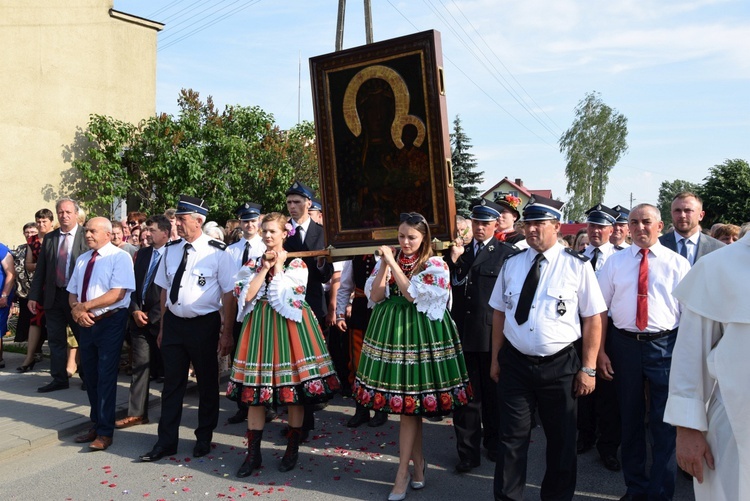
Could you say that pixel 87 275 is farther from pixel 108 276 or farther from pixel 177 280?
pixel 177 280

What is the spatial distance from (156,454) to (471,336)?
2.93 m

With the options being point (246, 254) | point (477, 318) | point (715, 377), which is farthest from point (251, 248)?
point (715, 377)

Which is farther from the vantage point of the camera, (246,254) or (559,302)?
(246,254)

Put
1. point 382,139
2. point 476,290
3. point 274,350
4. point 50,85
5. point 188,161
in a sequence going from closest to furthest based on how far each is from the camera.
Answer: point 382,139 → point 274,350 → point 476,290 → point 188,161 → point 50,85

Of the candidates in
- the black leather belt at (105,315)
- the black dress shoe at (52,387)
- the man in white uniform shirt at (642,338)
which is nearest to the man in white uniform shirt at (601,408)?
the man in white uniform shirt at (642,338)

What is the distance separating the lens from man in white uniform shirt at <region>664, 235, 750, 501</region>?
7.95ft

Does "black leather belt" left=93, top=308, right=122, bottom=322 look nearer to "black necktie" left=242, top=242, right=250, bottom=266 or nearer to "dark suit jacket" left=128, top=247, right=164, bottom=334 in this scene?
"dark suit jacket" left=128, top=247, right=164, bottom=334

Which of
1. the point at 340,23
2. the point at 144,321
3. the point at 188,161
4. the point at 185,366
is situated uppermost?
the point at 340,23

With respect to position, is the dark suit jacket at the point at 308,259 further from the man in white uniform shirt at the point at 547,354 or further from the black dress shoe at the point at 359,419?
the man in white uniform shirt at the point at 547,354

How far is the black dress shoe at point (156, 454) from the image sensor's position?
561 cm

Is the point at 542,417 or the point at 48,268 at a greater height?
the point at 48,268

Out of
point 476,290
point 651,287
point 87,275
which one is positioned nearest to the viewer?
point 651,287

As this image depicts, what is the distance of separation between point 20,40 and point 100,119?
2.60 m

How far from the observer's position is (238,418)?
6.86 metres
